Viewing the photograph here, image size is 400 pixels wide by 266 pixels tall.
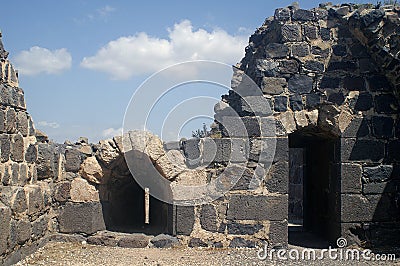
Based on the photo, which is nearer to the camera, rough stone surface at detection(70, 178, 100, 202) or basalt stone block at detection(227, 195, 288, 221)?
basalt stone block at detection(227, 195, 288, 221)

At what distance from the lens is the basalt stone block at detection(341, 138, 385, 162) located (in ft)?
22.3

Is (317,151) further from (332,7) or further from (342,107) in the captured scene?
(332,7)

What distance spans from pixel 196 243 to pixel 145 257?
3.07ft

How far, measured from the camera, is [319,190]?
8086 millimetres

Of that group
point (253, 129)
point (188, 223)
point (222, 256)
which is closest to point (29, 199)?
point (188, 223)

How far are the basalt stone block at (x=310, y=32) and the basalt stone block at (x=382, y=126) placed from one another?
1502 millimetres

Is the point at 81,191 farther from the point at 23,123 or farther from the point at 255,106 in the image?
the point at 255,106

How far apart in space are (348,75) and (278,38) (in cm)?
119

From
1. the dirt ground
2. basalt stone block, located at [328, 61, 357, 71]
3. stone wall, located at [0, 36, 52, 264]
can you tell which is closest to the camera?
stone wall, located at [0, 36, 52, 264]

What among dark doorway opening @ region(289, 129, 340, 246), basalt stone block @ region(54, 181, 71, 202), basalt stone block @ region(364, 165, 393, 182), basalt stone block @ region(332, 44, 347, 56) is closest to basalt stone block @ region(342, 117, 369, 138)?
dark doorway opening @ region(289, 129, 340, 246)

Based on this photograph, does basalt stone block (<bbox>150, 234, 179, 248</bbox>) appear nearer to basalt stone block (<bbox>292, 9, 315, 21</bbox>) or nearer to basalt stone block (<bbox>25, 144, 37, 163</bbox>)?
basalt stone block (<bbox>25, 144, 37, 163</bbox>)

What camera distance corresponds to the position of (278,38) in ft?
23.2

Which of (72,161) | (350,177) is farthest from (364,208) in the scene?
(72,161)

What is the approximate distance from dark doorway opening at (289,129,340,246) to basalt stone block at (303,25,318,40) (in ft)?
4.79
